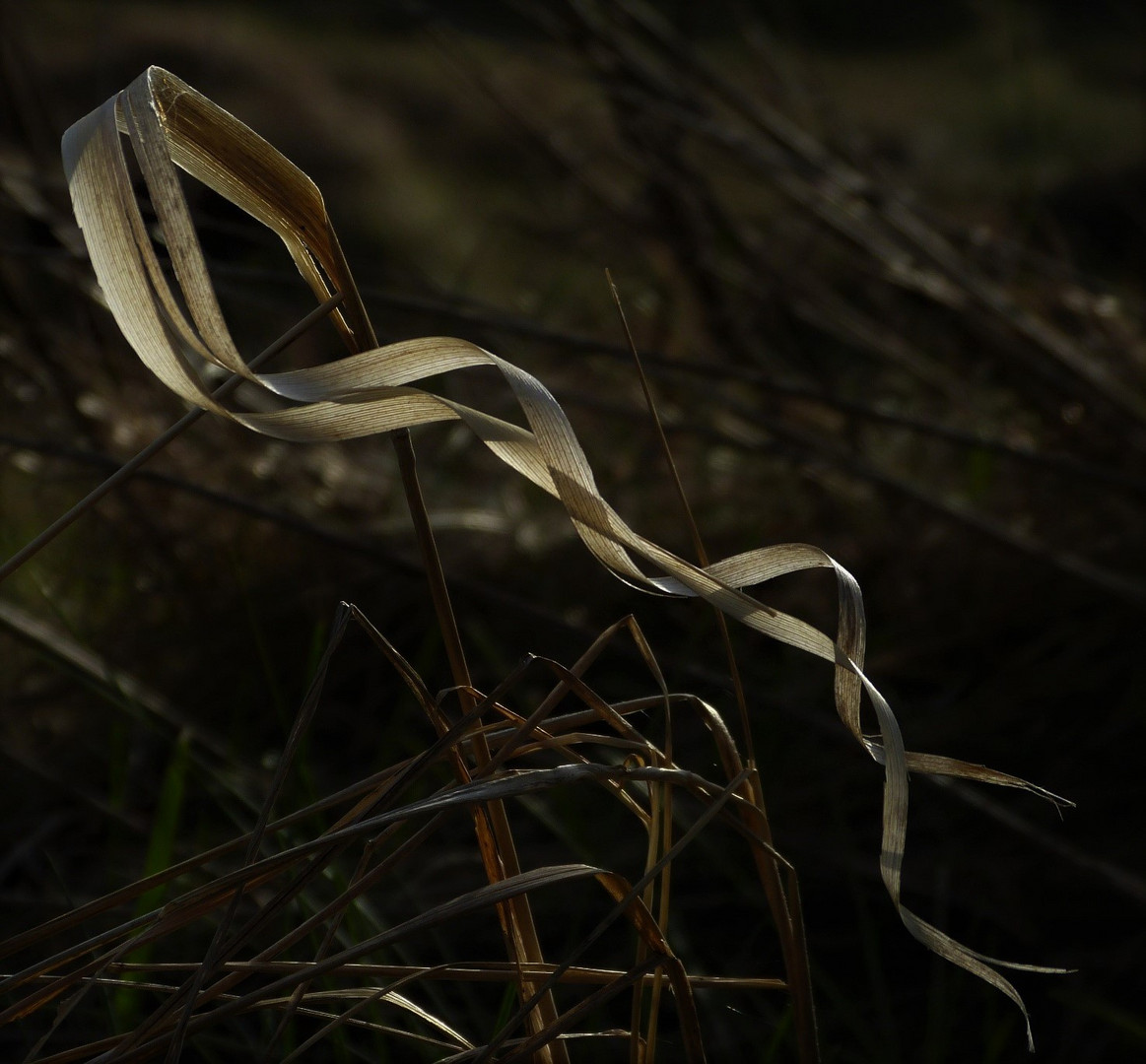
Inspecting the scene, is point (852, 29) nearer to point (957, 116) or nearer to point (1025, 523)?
point (957, 116)

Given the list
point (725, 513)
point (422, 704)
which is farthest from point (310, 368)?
point (725, 513)

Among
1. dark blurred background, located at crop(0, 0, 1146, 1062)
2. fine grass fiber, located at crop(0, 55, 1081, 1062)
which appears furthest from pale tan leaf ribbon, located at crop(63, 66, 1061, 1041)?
dark blurred background, located at crop(0, 0, 1146, 1062)

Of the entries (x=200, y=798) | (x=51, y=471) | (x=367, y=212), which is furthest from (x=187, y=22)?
(x=200, y=798)

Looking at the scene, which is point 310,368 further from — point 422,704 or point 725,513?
point 725,513

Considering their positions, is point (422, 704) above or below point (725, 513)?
above

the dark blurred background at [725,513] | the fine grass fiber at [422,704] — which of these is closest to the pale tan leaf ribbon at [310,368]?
the fine grass fiber at [422,704]

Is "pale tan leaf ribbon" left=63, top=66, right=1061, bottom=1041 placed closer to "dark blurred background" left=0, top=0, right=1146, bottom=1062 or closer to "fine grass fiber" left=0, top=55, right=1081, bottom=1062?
"fine grass fiber" left=0, top=55, right=1081, bottom=1062
